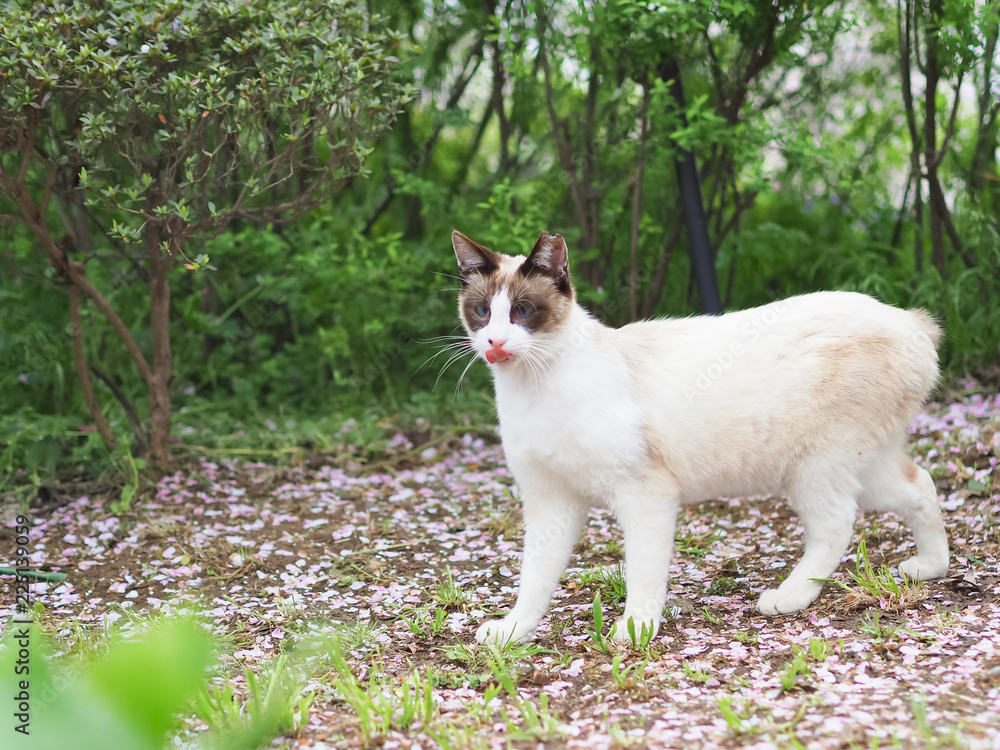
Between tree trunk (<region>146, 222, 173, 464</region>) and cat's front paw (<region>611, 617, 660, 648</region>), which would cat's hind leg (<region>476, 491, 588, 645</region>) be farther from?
tree trunk (<region>146, 222, 173, 464</region>)

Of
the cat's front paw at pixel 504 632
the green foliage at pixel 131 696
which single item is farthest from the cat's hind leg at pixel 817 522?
the green foliage at pixel 131 696

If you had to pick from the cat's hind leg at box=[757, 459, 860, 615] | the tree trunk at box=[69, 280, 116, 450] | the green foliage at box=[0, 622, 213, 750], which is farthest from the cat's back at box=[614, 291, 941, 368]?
the tree trunk at box=[69, 280, 116, 450]

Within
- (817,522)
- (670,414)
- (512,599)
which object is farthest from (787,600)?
(512,599)

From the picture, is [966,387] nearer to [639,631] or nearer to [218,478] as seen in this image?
[639,631]

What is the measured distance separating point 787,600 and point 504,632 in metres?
0.95

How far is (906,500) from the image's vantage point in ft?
10.3

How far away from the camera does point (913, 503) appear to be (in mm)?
3146

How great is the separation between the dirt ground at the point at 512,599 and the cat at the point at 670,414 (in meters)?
0.24

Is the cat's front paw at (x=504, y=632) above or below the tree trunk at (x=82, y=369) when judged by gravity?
below

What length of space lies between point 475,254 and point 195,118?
1466 millimetres

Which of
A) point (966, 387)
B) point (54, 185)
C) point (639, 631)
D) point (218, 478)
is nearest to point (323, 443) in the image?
point (218, 478)

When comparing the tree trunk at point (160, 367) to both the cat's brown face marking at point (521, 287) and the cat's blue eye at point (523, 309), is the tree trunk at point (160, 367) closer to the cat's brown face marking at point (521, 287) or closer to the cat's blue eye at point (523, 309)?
the cat's brown face marking at point (521, 287)

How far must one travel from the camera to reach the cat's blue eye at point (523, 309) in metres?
2.86

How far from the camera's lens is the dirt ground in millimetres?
2270
